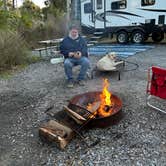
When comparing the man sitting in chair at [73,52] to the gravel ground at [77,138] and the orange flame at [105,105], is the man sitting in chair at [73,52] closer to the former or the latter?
the gravel ground at [77,138]

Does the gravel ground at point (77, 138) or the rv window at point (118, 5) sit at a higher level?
the rv window at point (118, 5)

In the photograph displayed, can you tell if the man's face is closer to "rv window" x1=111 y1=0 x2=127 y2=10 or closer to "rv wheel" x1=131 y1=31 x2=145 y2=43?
"rv wheel" x1=131 y1=31 x2=145 y2=43

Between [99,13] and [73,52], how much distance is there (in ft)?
24.5

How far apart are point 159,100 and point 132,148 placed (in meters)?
1.53

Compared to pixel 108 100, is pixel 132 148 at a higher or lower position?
lower

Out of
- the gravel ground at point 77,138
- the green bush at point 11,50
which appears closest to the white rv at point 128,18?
the green bush at point 11,50

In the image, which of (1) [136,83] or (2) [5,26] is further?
(2) [5,26]

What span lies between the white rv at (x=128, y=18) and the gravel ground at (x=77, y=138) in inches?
216

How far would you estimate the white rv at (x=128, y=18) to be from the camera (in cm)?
1144

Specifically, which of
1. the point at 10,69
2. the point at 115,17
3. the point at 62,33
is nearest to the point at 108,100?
the point at 10,69

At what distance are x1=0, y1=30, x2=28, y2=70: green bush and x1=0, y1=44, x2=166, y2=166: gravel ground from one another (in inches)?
62.9

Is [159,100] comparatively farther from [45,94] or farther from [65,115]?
[45,94]

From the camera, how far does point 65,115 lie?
4.17 metres

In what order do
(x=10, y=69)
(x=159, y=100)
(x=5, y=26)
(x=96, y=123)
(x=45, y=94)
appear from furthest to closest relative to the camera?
1. (x=5, y=26)
2. (x=10, y=69)
3. (x=45, y=94)
4. (x=159, y=100)
5. (x=96, y=123)
